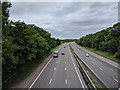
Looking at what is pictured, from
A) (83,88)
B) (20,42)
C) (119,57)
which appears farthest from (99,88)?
(119,57)

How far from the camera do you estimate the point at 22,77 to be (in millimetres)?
20125

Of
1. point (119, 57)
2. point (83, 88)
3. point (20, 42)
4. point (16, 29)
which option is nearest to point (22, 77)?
point (20, 42)

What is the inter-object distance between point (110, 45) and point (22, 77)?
1204 inches

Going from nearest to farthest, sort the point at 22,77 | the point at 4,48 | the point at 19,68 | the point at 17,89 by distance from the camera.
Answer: the point at 4,48 → the point at 17,89 → the point at 22,77 → the point at 19,68

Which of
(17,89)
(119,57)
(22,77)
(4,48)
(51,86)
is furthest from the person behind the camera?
(119,57)

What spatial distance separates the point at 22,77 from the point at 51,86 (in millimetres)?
5808

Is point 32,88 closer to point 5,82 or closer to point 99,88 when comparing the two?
point 5,82

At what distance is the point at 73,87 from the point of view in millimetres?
16562

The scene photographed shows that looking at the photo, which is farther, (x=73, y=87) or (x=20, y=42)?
(x=20, y=42)

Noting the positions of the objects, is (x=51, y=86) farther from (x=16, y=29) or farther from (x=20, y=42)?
(x=16, y=29)

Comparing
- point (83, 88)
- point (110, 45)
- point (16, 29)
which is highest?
point (16, 29)

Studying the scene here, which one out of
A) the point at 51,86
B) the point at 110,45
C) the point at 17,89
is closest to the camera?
the point at 17,89

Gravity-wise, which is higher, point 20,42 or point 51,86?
point 20,42

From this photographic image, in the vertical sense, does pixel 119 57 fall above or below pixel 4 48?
below
